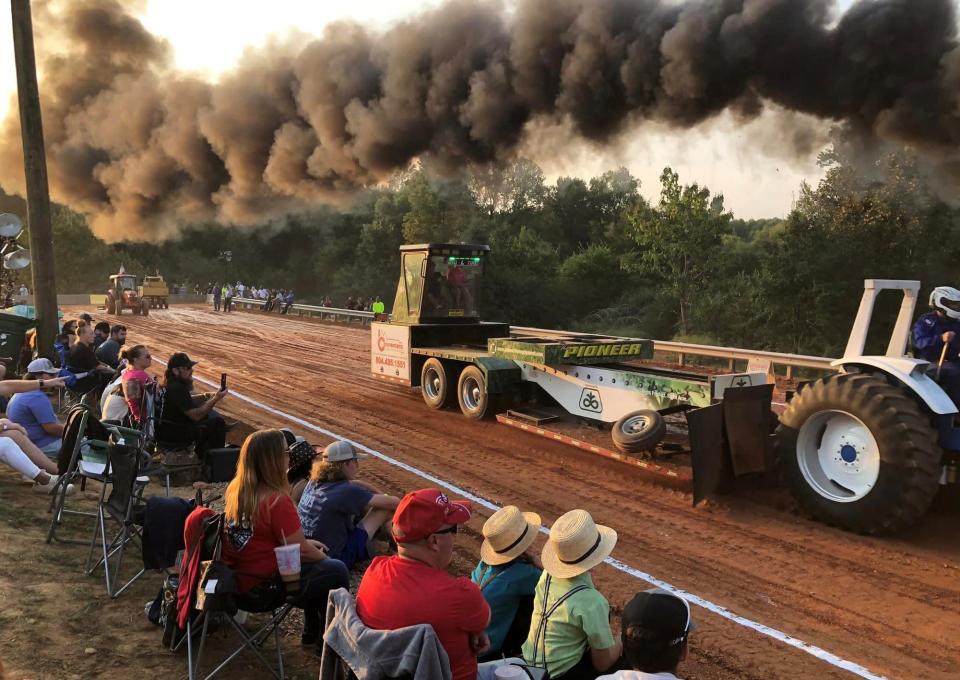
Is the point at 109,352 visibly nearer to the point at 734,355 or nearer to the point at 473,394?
the point at 473,394

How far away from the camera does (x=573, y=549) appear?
3.20m

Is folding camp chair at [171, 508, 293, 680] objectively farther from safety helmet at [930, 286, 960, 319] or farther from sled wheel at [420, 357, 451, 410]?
sled wheel at [420, 357, 451, 410]

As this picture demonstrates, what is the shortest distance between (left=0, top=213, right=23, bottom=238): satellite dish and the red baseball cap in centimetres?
1379

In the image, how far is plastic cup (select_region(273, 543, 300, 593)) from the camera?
390 centimetres

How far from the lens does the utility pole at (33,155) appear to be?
10.1 metres

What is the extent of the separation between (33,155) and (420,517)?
32.9 feet

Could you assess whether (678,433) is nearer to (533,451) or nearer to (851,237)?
(533,451)

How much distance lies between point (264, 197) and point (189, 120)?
2282mm

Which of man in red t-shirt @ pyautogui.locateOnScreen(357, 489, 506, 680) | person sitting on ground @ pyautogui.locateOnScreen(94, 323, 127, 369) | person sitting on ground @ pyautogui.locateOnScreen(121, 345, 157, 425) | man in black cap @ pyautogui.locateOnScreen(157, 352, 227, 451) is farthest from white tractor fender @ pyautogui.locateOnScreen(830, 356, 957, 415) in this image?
person sitting on ground @ pyautogui.locateOnScreen(94, 323, 127, 369)

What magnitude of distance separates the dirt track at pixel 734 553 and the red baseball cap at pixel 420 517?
2.34 metres

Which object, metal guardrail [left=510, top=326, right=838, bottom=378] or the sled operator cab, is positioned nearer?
the sled operator cab

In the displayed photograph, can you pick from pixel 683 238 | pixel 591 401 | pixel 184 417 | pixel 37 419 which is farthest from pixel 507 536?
pixel 683 238

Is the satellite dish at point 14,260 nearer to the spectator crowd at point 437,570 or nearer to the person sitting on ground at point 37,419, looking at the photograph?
the person sitting on ground at point 37,419

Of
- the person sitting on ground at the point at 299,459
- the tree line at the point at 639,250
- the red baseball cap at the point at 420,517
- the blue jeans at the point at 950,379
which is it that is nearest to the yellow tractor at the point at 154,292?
the tree line at the point at 639,250
